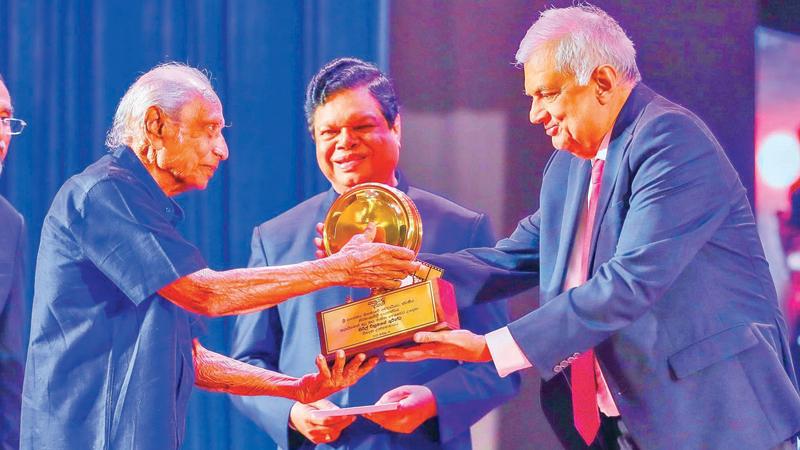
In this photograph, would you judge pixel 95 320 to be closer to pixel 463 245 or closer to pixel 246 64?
pixel 463 245

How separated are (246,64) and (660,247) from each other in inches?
78.5

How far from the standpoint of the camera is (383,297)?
104 inches

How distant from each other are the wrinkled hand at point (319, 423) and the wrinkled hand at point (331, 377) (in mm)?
50

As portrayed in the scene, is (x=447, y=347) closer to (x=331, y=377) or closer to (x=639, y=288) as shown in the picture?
(x=331, y=377)

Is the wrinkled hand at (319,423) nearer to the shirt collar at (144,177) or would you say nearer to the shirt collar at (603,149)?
the shirt collar at (144,177)

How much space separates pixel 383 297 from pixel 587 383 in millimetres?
548

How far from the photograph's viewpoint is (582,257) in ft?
9.00

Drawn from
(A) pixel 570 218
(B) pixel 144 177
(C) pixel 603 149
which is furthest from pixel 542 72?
(B) pixel 144 177

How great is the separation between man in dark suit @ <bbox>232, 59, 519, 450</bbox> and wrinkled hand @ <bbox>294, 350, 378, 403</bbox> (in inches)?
2.6

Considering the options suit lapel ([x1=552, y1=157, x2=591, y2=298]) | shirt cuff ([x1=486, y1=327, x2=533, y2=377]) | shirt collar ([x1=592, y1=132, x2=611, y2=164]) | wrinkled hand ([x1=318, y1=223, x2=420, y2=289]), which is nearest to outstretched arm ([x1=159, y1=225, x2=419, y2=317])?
wrinkled hand ([x1=318, y1=223, x2=420, y2=289])

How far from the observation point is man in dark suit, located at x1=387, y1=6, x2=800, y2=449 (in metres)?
2.47

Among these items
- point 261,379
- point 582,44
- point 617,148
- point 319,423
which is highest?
point 582,44

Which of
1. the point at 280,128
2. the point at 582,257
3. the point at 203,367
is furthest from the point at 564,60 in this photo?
the point at 280,128

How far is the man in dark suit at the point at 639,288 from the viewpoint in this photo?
247cm
